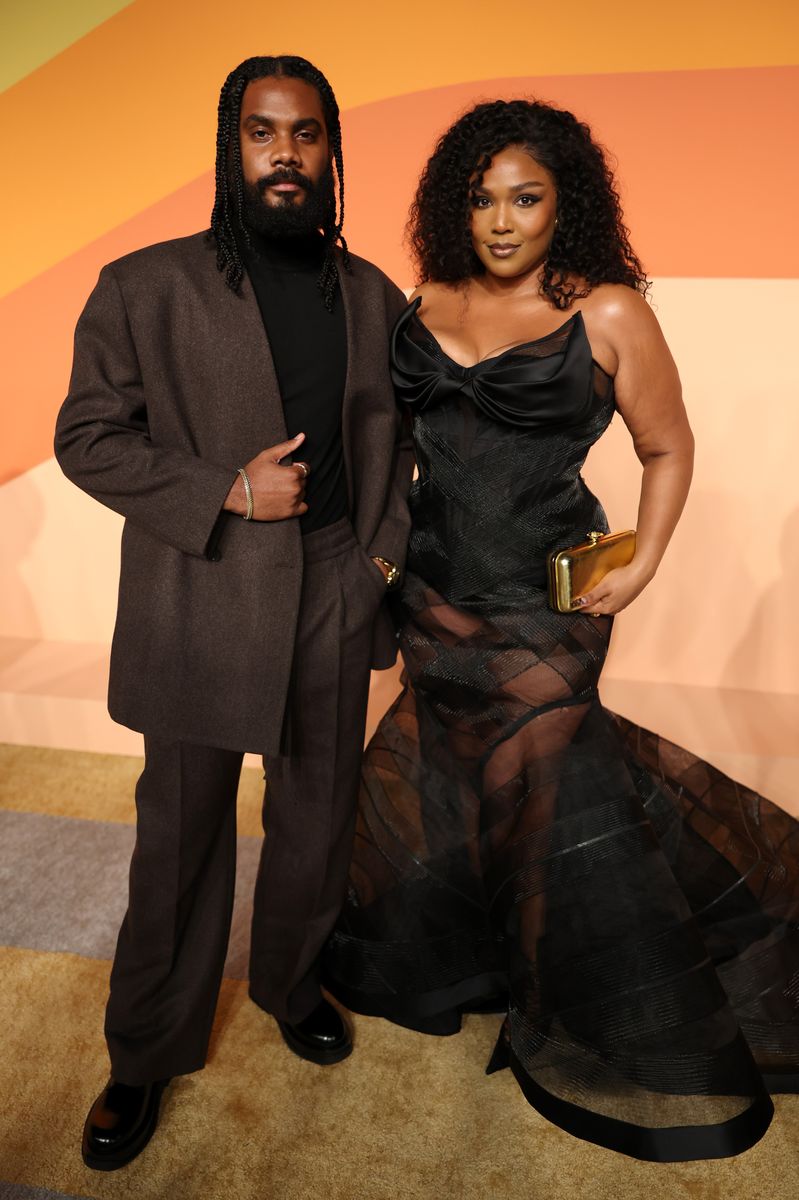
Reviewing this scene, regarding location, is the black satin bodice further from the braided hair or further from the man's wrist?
the braided hair

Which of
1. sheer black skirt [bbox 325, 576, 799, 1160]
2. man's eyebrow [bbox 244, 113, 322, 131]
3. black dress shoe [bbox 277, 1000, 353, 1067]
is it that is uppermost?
man's eyebrow [bbox 244, 113, 322, 131]

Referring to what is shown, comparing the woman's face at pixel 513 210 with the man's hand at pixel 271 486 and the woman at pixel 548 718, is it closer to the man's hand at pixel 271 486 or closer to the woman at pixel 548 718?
the woman at pixel 548 718

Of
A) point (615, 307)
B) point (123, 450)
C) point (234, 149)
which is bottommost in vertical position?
point (123, 450)

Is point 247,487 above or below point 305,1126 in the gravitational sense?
above

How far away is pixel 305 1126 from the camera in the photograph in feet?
6.89

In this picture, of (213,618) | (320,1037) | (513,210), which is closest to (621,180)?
(513,210)

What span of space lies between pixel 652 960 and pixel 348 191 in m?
2.85

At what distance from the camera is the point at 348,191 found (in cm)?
360

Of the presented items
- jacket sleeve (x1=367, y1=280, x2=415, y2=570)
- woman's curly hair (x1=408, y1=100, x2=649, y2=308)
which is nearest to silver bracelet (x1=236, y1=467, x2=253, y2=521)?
jacket sleeve (x1=367, y1=280, x2=415, y2=570)

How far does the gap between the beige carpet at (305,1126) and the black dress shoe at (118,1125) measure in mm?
25

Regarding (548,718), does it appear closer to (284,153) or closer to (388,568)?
(388,568)

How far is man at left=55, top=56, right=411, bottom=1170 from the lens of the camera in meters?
1.76

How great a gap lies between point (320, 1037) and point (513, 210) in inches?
74.0

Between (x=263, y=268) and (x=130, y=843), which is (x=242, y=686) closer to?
(x=263, y=268)
